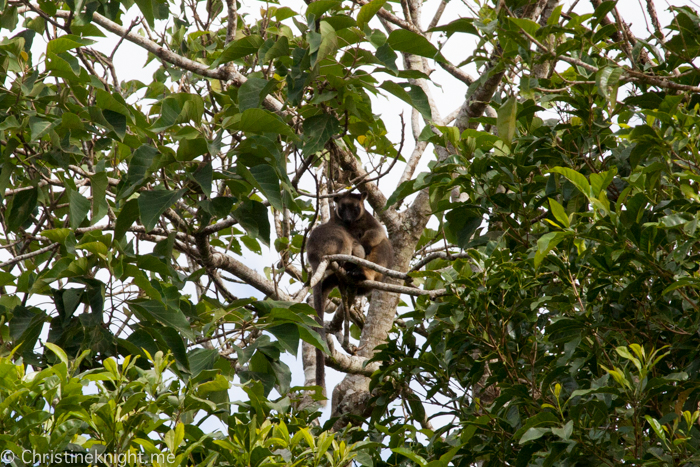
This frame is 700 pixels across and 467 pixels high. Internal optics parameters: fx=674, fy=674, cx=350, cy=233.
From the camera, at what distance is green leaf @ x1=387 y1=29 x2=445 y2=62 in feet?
9.25

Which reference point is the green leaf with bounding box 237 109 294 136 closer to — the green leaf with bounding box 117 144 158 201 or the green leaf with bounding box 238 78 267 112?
the green leaf with bounding box 238 78 267 112

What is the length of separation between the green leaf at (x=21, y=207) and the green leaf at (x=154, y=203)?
3.00 feet

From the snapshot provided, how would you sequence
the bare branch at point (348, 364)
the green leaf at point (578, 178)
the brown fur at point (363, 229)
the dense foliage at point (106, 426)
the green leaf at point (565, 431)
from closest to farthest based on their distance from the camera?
the dense foliage at point (106, 426), the green leaf at point (565, 431), the green leaf at point (578, 178), the bare branch at point (348, 364), the brown fur at point (363, 229)

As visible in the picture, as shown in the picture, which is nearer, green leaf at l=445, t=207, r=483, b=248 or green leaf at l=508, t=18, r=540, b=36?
green leaf at l=508, t=18, r=540, b=36

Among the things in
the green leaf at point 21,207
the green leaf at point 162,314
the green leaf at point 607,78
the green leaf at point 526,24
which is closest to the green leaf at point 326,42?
the green leaf at point 526,24

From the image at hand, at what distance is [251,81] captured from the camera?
3.16 meters

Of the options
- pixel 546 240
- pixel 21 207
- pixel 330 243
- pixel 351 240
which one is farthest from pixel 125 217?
pixel 351 240

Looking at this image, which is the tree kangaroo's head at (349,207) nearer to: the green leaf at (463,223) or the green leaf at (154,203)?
the green leaf at (463,223)

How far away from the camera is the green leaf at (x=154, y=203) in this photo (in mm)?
2836

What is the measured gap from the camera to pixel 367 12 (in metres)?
2.90

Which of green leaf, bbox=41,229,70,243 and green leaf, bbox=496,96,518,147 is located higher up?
green leaf, bbox=496,96,518,147

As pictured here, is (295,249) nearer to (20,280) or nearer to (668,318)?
(20,280)

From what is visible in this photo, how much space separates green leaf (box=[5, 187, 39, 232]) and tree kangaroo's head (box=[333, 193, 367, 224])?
14.2 ft

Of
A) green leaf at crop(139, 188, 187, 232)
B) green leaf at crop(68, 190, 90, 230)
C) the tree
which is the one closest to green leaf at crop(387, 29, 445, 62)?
the tree
